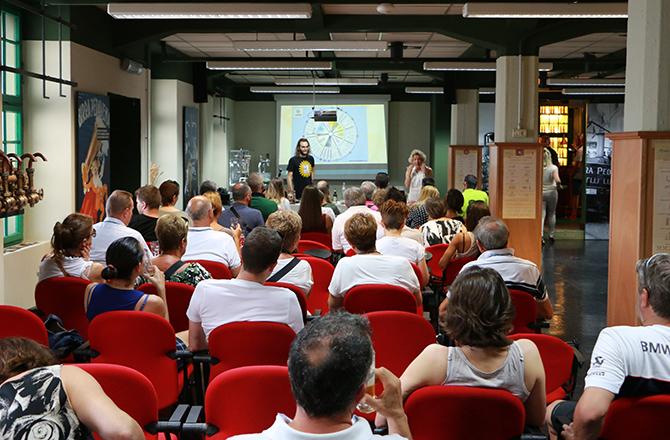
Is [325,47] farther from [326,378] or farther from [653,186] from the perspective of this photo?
[326,378]

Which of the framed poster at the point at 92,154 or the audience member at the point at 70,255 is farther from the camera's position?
the framed poster at the point at 92,154

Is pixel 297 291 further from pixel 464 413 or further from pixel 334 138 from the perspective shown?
pixel 334 138

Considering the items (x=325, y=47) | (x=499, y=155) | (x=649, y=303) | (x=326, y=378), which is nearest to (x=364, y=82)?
(x=325, y=47)

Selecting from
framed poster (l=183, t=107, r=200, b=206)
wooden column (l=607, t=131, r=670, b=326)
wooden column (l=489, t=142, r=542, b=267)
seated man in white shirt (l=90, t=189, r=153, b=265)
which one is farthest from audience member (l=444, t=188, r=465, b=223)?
framed poster (l=183, t=107, r=200, b=206)

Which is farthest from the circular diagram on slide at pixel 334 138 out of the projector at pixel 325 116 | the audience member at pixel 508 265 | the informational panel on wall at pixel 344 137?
the audience member at pixel 508 265

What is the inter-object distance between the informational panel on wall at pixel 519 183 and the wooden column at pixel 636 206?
14.1ft

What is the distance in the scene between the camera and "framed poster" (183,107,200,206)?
1605cm

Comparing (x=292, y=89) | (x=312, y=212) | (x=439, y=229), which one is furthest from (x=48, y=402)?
(x=292, y=89)

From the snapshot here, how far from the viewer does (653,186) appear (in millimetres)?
6062

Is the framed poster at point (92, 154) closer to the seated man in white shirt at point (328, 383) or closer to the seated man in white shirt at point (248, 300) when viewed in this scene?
the seated man in white shirt at point (248, 300)

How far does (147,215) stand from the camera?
24.5ft

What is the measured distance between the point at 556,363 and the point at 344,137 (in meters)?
19.7

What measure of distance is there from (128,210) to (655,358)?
4423 mm

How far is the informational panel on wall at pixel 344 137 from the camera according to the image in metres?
23.3
